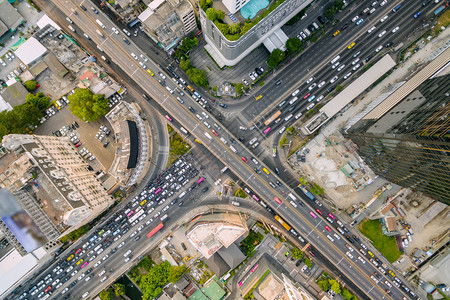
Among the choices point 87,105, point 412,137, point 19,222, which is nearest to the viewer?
point 412,137

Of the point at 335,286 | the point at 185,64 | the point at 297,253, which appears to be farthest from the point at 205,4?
the point at 335,286

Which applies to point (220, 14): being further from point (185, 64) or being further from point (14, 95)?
point (14, 95)

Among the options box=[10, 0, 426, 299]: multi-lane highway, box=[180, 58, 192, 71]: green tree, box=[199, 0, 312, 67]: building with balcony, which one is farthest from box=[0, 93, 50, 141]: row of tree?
box=[199, 0, 312, 67]: building with balcony

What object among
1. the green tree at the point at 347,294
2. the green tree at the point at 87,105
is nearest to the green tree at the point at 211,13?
the green tree at the point at 87,105

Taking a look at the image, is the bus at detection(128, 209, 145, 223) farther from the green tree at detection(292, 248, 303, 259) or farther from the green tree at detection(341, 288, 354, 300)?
the green tree at detection(341, 288, 354, 300)

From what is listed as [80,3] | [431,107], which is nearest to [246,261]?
[431,107]

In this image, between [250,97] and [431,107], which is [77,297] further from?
[431,107]
